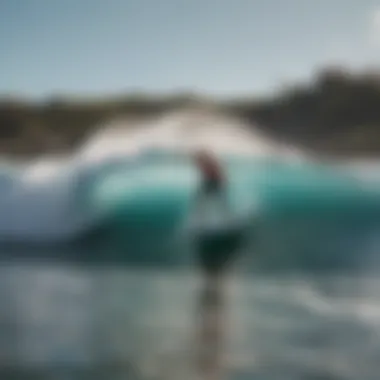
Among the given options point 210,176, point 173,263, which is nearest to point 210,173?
point 210,176

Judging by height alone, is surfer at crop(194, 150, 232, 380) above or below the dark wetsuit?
below

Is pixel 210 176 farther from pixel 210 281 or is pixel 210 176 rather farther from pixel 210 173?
pixel 210 281

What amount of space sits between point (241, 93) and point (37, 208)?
38 centimetres

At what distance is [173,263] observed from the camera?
1.08m

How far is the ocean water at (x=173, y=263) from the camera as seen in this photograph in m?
1.05

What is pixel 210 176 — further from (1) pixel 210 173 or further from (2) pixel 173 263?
(2) pixel 173 263

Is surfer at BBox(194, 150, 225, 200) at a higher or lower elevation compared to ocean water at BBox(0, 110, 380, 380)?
higher

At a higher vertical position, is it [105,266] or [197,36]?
[197,36]

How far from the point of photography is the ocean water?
1.05 m

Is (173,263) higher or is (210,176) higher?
(210,176)

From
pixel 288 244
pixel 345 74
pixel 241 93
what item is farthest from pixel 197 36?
pixel 288 244

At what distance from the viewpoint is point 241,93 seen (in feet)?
3.58

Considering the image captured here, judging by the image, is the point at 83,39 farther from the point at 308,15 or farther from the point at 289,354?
the point at 289,354

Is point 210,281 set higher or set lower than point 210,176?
lower
